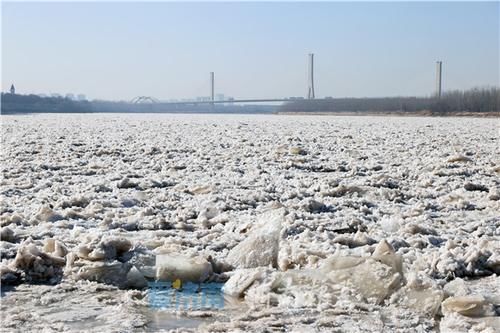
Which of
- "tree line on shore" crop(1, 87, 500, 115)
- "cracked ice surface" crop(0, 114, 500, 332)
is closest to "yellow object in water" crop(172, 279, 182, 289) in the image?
"cracked ice surface" crop(0, 114, 500, 332)

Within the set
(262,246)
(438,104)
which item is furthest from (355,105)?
(262,246)

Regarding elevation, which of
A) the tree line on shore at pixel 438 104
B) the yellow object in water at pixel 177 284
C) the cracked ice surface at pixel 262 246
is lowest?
the yellow object in water at pixel 177 284

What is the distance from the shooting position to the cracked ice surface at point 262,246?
2.72m

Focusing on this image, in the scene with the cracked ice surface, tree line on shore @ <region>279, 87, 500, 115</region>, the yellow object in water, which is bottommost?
the yellow object in water

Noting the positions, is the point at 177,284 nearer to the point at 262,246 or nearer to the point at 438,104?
the point at 262,246

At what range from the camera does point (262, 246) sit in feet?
11.5

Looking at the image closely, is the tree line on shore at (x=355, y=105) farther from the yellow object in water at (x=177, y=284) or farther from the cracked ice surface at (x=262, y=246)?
the yellow object in water at (x=177, y=284)

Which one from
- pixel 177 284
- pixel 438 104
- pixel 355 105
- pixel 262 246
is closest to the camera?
pixel 177 284

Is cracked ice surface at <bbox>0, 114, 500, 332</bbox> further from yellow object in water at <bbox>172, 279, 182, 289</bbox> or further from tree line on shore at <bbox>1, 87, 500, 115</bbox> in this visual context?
tree line on shore at <bbox>1, 87, 500, 115</bbox>

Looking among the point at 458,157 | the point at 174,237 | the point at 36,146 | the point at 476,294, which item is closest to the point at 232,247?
the point at 174,237

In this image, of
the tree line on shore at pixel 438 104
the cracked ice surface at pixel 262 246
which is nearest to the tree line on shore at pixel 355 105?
the tree line on shore at pixel 438 104

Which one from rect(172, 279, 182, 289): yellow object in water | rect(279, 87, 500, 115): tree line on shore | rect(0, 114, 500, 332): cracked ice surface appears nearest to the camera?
rect(0, 114, 500, 332): cracked ice surface

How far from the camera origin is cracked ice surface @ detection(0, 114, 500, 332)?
2717 millimetres

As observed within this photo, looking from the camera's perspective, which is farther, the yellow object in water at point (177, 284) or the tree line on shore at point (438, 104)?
the tree line on shore at point (438, 104)
